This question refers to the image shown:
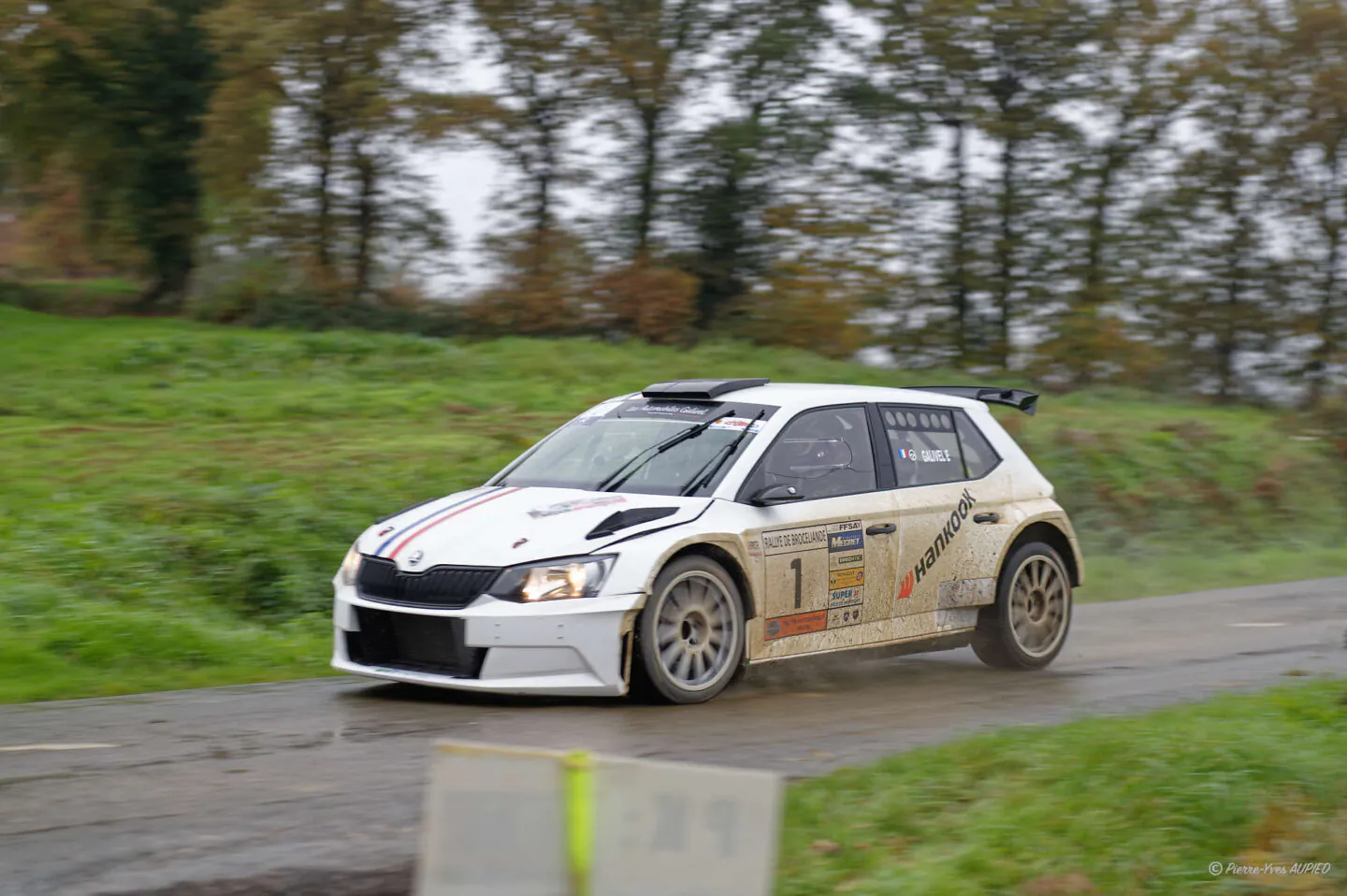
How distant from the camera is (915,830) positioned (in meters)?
5.11

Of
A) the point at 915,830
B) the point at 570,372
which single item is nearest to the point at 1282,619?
the point at 915,830

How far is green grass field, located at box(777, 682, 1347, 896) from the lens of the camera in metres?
4.63

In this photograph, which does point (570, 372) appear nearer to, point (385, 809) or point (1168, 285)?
point (1168, 285)

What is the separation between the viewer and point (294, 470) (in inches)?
559

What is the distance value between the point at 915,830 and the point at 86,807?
2.87m

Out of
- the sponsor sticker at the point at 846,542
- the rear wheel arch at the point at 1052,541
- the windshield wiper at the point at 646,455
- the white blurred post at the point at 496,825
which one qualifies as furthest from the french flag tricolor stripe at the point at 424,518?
the white blurred post at the point at 496,825

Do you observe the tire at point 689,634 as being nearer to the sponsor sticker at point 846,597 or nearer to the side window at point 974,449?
the sponsor sticker at point 846,597

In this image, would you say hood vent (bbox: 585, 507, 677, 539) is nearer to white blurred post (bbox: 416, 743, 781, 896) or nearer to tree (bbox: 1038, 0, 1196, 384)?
white blurred post (bbox: 416, 743, 781, 896)

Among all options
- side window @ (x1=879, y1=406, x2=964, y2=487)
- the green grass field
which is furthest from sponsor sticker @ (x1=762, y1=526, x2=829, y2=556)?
the green grass field

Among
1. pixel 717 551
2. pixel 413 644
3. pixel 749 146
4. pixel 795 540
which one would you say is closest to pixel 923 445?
pixel 795 540

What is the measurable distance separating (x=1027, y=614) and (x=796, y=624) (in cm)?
221

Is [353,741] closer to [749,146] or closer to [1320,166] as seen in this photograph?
[749,146]

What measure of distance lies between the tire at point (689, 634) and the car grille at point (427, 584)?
2.70ft

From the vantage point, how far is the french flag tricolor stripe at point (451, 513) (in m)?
7.90
